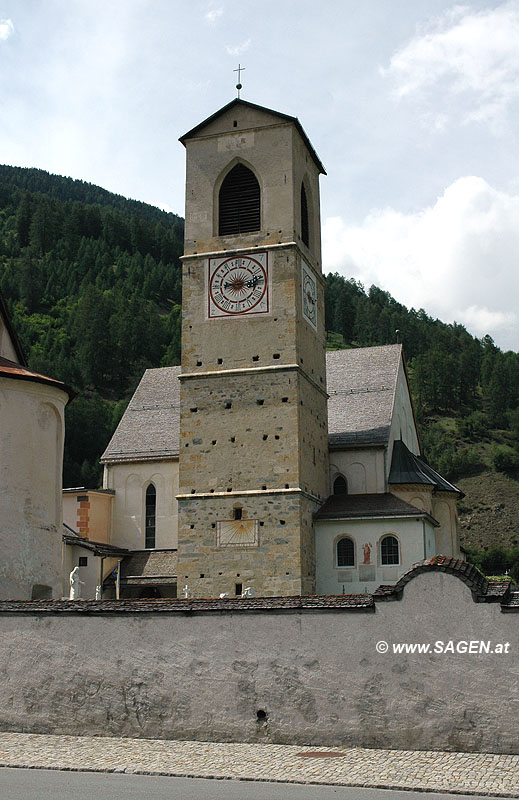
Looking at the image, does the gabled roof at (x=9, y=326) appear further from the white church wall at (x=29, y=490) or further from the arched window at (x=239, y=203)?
the arched window at (x=239, y=203)

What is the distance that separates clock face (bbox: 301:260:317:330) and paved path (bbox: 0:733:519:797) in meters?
23.0

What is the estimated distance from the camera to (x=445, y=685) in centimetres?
1459

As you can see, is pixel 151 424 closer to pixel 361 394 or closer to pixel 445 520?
pixel 361 394

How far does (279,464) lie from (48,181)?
16995 cm

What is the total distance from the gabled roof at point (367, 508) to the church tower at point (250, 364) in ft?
2.11

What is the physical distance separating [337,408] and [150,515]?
30.5 feet

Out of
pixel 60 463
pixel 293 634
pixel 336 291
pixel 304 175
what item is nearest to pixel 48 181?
pixel 336 291

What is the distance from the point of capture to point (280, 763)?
1388 cm

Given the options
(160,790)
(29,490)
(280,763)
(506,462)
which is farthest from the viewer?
(506,462)

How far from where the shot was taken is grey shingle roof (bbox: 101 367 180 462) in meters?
42.6

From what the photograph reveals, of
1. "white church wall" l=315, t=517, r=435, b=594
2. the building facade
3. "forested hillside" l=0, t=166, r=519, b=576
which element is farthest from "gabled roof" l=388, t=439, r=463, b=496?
"forested hillside" l=0, t=166, r=519, b=576

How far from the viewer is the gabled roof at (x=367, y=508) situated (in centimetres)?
3497

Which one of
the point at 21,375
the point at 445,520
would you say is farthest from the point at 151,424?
the point at 21,375

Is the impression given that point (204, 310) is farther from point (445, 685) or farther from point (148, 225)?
point (148, 225)
